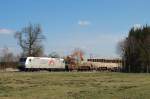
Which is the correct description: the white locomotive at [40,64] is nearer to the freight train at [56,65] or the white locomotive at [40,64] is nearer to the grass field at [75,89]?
the freight train at [56,65]

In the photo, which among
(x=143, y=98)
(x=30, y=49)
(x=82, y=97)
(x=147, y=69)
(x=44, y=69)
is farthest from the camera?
(x=30, y=49)

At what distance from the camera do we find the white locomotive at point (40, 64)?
10225 centimetres

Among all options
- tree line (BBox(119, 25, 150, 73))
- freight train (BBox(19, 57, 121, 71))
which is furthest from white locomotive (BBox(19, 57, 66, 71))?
tree line (BBox(119, 25, 150, 73))

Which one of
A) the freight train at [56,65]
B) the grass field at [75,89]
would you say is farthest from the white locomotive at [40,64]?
the grass field at [75,89]

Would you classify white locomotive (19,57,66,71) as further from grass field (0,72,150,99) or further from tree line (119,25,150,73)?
grass field (0,72,150,99)

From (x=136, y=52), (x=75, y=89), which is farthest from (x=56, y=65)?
(x=75, y=89)

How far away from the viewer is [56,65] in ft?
369

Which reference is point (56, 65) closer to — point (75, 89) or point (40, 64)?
point (40, 64)

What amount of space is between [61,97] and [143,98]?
5103 mm

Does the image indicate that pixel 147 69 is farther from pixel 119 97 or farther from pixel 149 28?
pixel 119 97

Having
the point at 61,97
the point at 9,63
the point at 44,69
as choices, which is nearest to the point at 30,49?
the point at 9,63

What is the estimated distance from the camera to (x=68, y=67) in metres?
120

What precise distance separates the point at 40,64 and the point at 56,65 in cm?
727

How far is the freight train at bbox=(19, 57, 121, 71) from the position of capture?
103m
